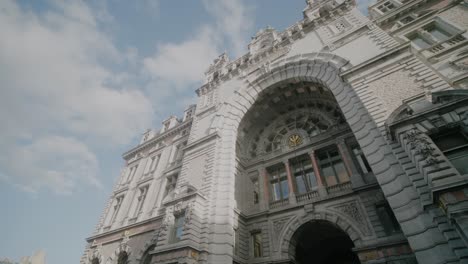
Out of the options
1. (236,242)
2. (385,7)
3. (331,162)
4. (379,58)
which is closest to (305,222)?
(236,242)

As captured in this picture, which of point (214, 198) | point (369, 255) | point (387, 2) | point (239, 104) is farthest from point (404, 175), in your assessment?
point (387, 2)

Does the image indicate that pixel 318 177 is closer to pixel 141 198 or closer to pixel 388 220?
pixel 388 220

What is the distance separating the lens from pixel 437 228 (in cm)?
750

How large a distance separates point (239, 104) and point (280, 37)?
8893mm

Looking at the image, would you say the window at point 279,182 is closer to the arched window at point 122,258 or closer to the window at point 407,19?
the arched window at point 122,258

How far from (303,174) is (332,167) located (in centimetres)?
208

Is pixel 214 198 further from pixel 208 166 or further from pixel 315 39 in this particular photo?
pixel 315 39

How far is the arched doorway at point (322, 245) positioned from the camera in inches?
571

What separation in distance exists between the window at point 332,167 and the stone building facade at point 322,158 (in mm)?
80

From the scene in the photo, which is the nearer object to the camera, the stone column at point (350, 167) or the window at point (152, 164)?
the stone column at point (350, 167)

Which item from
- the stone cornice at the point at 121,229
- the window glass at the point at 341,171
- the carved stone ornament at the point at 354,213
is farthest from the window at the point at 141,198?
the window glass at the point at 341,171

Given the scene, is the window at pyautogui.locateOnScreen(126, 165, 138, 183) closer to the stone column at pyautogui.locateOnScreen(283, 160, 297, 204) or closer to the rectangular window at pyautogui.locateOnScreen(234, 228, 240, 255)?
the rectangular window at pyautogui.locateOnScreen(234, 228, 240, 255)

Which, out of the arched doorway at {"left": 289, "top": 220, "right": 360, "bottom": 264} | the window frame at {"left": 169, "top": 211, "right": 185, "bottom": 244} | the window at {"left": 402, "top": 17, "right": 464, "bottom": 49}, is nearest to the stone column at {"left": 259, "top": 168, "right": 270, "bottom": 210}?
the arched doorway at {"left": 289, "top": 220, "right": 360, "bottom": 264}

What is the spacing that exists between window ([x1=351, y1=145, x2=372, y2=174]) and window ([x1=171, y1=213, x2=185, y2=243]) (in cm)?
1128
